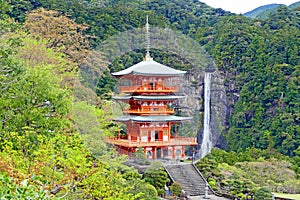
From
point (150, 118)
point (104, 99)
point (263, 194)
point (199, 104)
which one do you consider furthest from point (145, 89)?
point (199, 104)

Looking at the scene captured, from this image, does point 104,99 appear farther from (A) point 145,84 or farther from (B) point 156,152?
(B) point 156,152

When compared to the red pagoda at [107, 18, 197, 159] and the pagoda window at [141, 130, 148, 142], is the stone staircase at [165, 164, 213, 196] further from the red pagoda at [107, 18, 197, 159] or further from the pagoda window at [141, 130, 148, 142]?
the pagoda window at [141, 130, 148, 142]

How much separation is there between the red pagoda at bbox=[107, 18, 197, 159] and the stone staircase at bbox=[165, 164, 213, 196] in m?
0.90

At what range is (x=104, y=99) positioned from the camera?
84.2ft

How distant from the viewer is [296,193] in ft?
69.7

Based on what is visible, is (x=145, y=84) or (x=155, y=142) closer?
(x=155, y=142)

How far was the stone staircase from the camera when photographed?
19.4 meters

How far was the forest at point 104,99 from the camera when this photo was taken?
10.6 metres

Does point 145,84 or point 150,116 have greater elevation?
point 145,84

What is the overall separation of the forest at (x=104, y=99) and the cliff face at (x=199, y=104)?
1.52 m

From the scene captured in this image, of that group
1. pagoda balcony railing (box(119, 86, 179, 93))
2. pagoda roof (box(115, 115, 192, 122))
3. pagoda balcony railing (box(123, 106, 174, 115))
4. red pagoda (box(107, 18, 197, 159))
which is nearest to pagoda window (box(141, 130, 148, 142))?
red pagoda (box(107, 18, 197, 159))

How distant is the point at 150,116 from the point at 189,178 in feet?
10.2

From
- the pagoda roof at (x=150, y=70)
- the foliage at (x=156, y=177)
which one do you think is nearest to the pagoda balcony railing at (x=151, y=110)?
the pagoda roof at (x=150, y=70)

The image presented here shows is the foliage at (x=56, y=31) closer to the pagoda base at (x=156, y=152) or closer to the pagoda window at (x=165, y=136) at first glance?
the pagoda base at (x=156, y=152)
